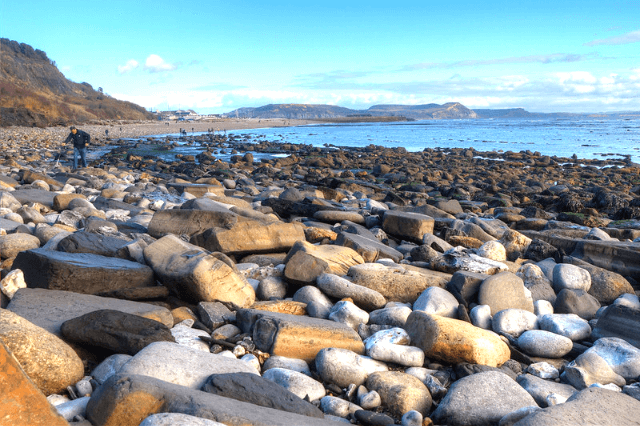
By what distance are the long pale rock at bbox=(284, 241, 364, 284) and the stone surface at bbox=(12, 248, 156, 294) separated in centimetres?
140

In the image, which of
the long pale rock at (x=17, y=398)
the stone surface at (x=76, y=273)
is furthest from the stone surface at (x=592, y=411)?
the stone surface at (x=76, y=273)

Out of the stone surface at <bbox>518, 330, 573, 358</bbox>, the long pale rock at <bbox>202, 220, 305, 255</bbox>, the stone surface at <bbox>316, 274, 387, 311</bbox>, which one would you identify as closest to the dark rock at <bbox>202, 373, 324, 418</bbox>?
the stone surface at <bbox>316, 274, 387, 311</bbox>

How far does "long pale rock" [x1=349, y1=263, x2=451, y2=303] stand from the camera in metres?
5.10

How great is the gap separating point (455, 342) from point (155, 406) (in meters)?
2.36

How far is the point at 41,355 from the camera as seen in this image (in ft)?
9.71

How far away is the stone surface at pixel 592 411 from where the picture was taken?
272 cm

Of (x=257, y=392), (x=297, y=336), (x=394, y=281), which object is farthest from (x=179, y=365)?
(x=394, y=281)

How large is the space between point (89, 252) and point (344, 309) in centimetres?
265

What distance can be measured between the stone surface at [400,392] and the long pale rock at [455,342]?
44 cm

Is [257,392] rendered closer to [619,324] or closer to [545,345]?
[545,345]

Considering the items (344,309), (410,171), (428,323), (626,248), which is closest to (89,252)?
(344,309)

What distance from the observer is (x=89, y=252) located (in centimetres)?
495

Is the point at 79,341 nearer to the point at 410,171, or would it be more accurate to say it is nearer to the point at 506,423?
the point at 506,423

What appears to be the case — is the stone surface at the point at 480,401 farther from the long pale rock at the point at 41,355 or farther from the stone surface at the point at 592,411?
the long pale rock at the point at 41,355
